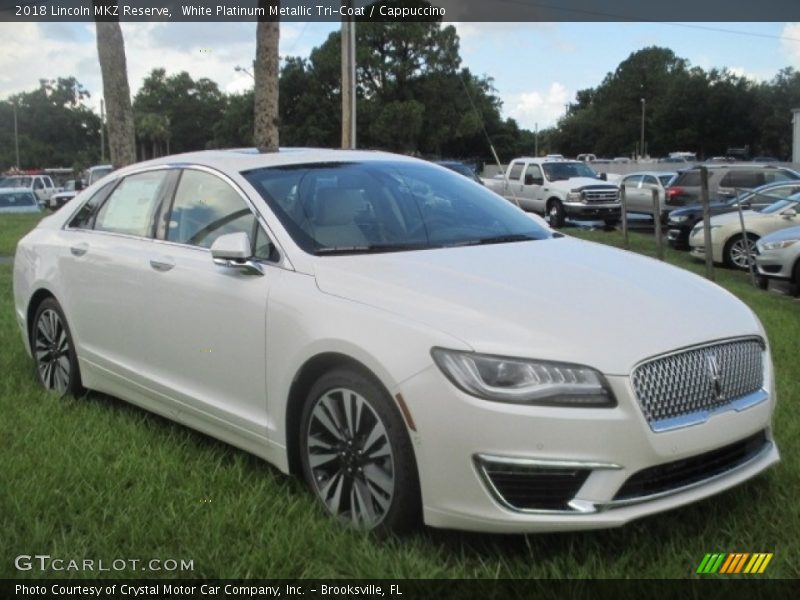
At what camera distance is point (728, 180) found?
21047 mm

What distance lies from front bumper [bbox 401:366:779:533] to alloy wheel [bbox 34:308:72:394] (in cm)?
311

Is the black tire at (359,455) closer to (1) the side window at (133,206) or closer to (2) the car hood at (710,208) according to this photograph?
(1) the side window at (133,206)

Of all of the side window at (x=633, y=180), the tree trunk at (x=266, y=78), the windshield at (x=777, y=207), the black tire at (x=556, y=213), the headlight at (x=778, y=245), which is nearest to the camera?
the headlight at (x=778, y=245)

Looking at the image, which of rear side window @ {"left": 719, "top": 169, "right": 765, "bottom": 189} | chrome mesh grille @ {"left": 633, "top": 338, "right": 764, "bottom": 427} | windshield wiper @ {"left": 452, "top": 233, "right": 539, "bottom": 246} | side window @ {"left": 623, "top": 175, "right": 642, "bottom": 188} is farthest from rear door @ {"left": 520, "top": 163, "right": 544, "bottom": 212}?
chrome mesh grille @ {"left": 633, "top": 338, "right": 764, "bottom": 427}

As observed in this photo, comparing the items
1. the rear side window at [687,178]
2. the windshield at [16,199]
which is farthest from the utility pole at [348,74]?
the windshield at [16,199]

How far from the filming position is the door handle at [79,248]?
5.34 m

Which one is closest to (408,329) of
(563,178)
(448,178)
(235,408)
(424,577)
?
(424,577)

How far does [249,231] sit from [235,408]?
0.81 meters

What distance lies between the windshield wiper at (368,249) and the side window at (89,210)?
2151mm

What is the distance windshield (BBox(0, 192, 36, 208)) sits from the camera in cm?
2973

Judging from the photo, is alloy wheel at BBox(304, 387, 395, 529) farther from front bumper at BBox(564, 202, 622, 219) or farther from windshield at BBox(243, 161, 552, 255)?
front bumper at BBox(564, 202, 622, 219)
